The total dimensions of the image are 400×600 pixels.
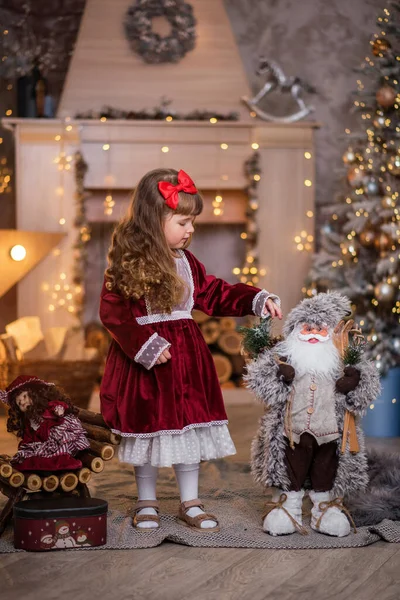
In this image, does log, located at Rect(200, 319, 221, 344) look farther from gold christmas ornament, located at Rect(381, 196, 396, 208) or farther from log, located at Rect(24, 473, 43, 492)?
log, located at Rect(24, 473, 43, 492)

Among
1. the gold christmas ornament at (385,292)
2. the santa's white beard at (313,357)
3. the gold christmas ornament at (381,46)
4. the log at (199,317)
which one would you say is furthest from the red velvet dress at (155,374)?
the log at (199,317)

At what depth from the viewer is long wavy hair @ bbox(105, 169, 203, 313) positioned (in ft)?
10.0

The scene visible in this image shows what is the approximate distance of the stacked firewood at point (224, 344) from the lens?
617 cm

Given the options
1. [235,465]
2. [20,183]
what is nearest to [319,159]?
[20,183]

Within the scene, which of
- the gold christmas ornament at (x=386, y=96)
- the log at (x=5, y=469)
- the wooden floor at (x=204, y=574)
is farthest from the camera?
the gold christmas ornament at (x=386, y=96)

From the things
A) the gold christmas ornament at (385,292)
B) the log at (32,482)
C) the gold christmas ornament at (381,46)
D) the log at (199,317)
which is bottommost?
the log at (199,317)

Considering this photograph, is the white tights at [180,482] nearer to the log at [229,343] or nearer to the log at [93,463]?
the log at [93,463]

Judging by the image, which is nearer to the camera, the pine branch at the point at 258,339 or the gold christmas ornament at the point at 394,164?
the pine branch at the point at 258,339

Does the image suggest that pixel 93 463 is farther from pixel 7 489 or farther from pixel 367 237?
pixel 367 237

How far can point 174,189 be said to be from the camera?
3070 millimetres

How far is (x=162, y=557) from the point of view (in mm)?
2764

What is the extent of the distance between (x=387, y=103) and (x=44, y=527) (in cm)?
334

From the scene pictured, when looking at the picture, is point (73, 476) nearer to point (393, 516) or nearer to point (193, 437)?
point (193, 437)

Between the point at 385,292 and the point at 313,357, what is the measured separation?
197cm
